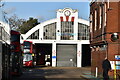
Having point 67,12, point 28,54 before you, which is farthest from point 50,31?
point 28,54

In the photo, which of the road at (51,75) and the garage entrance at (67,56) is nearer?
the road at (51,75)

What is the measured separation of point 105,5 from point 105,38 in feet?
9.36

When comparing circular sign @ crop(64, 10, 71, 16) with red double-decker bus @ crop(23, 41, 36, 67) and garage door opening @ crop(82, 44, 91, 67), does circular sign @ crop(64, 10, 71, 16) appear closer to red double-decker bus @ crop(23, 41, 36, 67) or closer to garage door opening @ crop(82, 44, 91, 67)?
garage door opening @ crop(82, 44, 91, 67)

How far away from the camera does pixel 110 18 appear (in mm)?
26094

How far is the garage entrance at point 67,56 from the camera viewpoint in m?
58.8

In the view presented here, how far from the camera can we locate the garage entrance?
58.8m

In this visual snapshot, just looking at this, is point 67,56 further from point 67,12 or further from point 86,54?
point 67,12

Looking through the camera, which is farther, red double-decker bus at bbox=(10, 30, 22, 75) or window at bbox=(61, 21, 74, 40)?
window at bbox=(61, 21, 74, 40)

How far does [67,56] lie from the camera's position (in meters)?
59.1

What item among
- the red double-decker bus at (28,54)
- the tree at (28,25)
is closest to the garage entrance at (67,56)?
the red double-decker bus at (28,54)

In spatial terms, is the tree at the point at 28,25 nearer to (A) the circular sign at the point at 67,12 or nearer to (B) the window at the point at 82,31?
(A) the circular sign at the point at 67,12

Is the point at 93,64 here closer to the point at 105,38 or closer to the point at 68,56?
the point at 105,38

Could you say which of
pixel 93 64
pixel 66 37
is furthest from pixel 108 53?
pixel 66 37

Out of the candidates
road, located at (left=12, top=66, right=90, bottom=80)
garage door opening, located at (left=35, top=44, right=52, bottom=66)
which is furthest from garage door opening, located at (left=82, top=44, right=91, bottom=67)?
road, located at (left=12, top=66, right=90, bottom=80)
